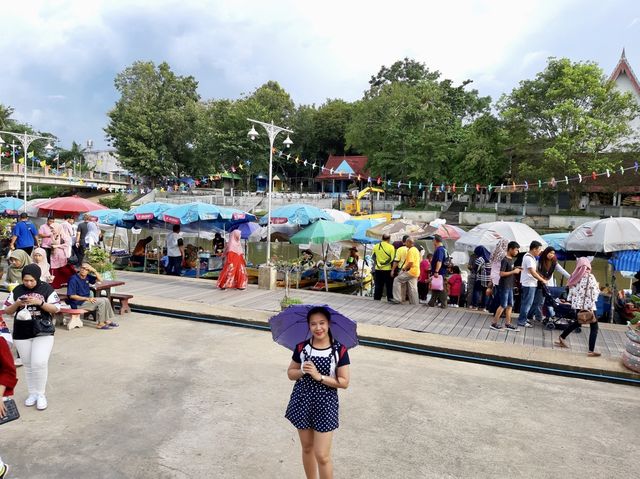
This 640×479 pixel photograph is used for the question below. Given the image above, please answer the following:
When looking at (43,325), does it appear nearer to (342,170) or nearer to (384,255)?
(384,255)

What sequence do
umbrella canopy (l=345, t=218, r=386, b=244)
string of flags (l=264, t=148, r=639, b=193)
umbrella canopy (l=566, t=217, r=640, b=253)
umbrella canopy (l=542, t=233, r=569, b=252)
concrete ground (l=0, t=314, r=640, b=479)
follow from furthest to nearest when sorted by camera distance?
string of flags (l=264, t=148, r=639, b=193)
umbrella canopy (l=345, t=218, r=386, b=244)
umbrella canopy (l=542, t=233, r=569, b=252)
umbrella canopy (l=566, t=217, r=640, b=253)
concrete ground (l=0, t=314, r=640, b=479)

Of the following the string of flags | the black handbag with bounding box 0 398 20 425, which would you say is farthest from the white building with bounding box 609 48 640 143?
→ the black handbag with bounding box 0 398 20 425

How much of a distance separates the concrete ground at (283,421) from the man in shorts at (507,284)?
7.02 ft

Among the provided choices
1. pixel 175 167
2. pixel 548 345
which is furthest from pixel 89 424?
pixel 175 167

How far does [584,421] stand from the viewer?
4.98 meters

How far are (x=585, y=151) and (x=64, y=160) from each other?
245ft

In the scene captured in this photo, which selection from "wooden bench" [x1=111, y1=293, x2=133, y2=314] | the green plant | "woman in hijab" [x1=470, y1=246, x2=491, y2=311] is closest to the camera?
"wooden bench" [x1=111, y1=293, x2=133, y2=314]

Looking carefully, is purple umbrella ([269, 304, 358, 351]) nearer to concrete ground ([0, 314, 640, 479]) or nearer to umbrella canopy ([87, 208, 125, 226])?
concrete ground ([0, 314, 640, 479])

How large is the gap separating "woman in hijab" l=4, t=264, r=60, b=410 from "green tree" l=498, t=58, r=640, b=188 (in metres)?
30.2

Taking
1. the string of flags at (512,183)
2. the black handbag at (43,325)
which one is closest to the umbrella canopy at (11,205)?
the string of flags at (512,183)

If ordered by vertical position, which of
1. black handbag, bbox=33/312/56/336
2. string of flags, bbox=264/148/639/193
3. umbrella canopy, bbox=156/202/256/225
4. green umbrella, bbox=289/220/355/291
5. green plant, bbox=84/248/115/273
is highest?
string of flags, bbox=264/148/639/193

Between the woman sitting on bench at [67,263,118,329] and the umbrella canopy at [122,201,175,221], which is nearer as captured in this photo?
the woman sitting on bench at [67,263,118,329]

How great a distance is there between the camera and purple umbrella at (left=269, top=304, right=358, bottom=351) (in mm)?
3090

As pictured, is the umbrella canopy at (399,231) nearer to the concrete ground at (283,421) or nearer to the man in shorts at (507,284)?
the man in shorts at (507,284)
